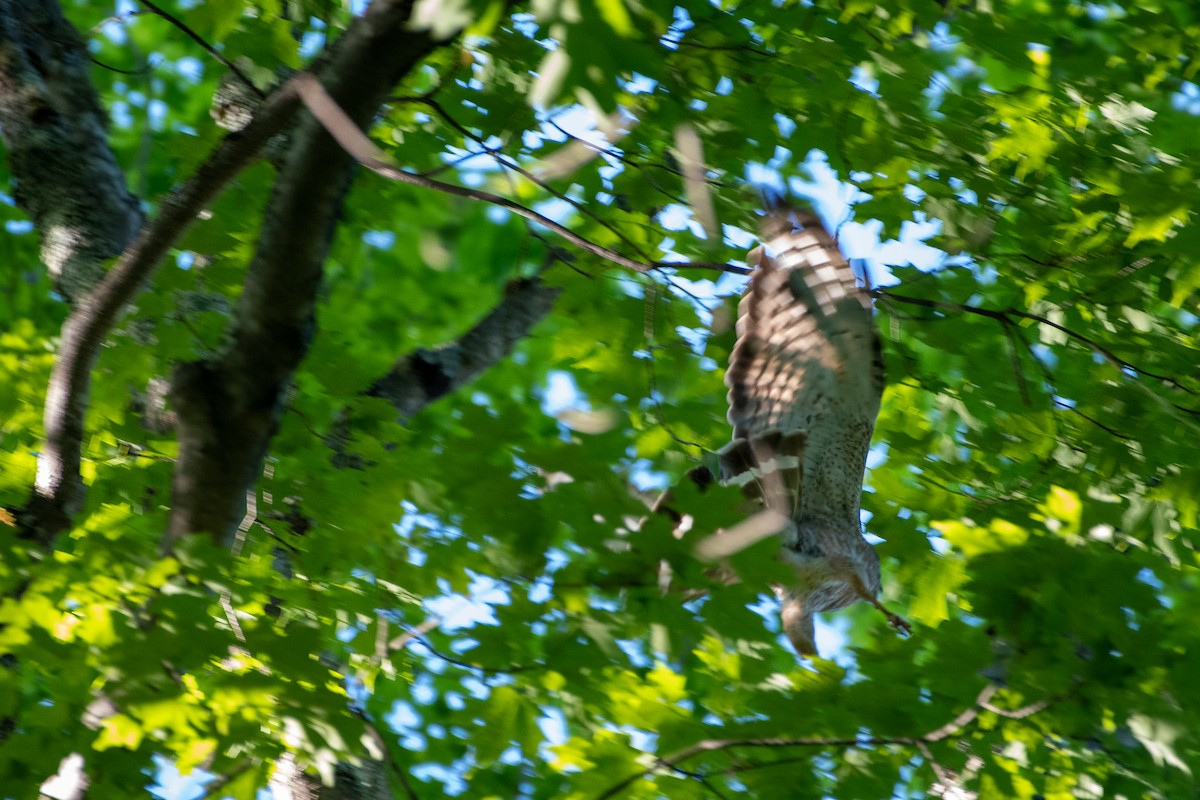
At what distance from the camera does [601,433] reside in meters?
2.38

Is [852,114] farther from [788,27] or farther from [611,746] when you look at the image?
[611,746]

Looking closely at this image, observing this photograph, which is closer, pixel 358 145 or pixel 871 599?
pixel 358 145

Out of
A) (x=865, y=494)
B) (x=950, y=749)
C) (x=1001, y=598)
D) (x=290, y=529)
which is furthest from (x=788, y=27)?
(x=290, y=529)

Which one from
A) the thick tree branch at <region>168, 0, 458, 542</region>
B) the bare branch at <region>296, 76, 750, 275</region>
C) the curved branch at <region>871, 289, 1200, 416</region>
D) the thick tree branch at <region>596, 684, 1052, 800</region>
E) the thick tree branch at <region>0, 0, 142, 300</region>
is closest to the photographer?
the bare branch at <region>296, 76, 750, 275</region>

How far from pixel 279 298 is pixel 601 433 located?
0.74 metres

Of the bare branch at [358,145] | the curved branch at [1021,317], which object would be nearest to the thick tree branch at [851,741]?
the curved branch at [1021,317]

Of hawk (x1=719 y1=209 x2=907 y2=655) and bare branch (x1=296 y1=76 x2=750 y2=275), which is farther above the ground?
bare branch (x1=296 y1=76 x2=750 y2=275)

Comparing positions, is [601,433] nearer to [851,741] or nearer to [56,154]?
[851,741]

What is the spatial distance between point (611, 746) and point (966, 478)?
157 cm

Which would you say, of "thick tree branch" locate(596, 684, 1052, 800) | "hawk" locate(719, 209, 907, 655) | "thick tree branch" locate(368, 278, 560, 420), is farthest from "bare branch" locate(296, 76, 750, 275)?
"thick tree branch" locate(368, 278, 560, 420)

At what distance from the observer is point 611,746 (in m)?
2.69

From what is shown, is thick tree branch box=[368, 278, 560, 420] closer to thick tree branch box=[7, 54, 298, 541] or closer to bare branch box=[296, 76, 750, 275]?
thick tree branch box=[7, 54, 298, 541]

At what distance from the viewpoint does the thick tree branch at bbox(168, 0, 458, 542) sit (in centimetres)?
223

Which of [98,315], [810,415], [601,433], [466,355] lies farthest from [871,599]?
[466,355]
